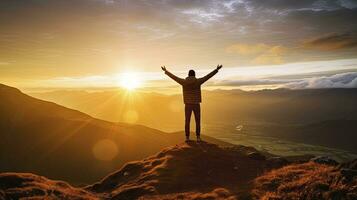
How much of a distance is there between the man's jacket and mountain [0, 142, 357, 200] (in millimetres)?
4217

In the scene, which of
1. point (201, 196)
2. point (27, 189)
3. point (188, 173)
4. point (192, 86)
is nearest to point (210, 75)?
point (192, 86)

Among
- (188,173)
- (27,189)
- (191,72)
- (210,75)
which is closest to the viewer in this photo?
(27,189)

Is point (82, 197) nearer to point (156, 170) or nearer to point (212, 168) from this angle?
point (156, 170)

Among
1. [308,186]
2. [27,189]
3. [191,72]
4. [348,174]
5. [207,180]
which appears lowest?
[207,180]

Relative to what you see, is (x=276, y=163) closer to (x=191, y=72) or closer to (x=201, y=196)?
(x=191, y=72)

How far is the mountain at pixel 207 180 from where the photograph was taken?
15.6 metres

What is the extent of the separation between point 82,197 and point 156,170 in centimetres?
599

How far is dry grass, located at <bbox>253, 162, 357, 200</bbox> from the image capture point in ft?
44.7

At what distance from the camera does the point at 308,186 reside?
1521 centimetres

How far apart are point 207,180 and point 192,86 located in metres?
7.62

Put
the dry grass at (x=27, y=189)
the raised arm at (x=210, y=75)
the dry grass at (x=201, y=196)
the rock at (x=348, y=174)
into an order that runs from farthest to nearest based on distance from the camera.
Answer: the raised arm at (x=210, y=75), the dry grass at (x=27, y=189), the dry grass at (x=201, y=196), the rock at (x=348, y=174)

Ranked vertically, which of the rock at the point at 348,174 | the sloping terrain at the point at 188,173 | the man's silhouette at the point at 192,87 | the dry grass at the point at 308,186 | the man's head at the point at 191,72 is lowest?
the sloping terrain at the point at 188,173

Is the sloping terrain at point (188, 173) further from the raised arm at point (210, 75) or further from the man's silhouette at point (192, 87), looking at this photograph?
the raised arm at point (210, 75)

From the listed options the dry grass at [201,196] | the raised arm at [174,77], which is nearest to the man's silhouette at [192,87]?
the raised arm at [174,77]
